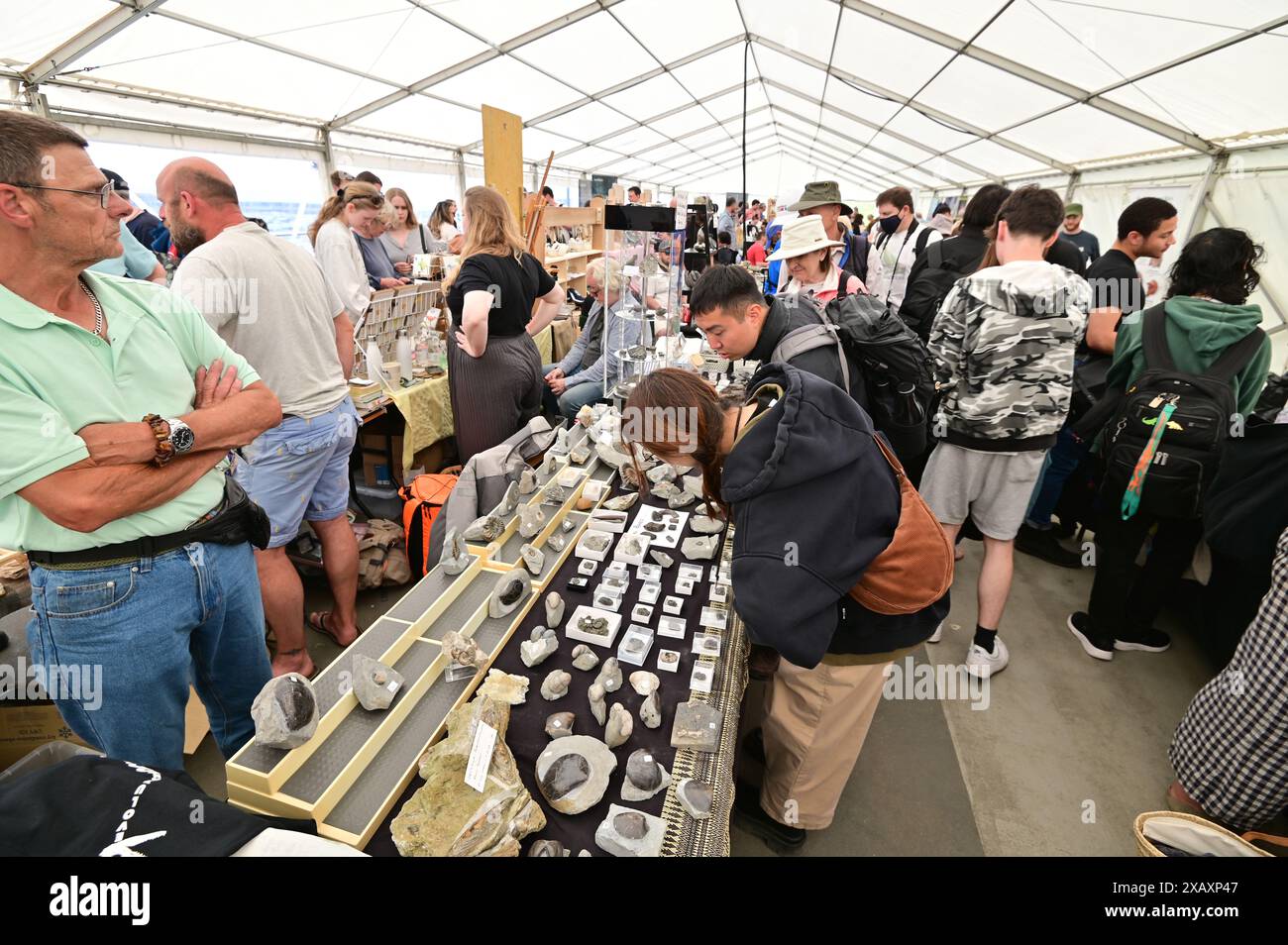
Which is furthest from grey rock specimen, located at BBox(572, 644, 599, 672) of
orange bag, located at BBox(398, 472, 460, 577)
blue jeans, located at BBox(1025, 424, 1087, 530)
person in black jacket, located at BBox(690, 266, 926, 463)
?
blue jeans, located at BBox(1025, 424, 1087, 530)

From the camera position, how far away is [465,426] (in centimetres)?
304

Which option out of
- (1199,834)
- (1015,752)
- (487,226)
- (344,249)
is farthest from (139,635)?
(1015,752)

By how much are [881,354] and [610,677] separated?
146 cm

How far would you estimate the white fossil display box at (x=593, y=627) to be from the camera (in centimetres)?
154

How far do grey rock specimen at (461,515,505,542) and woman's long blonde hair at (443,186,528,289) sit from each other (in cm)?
135

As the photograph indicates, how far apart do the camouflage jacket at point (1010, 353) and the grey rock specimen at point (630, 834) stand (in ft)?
6.48

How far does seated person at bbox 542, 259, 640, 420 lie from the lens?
11.9 feet

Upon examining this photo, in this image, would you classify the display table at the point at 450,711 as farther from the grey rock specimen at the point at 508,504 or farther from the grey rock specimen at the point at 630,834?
the grey rock specimen at the point at 508,504

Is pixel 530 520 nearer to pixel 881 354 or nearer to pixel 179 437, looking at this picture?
pixel 179 437

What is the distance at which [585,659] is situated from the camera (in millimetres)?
1448

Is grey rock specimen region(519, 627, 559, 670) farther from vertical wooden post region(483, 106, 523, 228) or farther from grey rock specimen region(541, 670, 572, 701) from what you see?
vertical wooden post region(483, 106, 523, 228)

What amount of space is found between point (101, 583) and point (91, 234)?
2.24 feet

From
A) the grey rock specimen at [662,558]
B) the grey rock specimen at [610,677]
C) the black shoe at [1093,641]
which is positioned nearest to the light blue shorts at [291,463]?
the grey rock specimen at [662,558]
